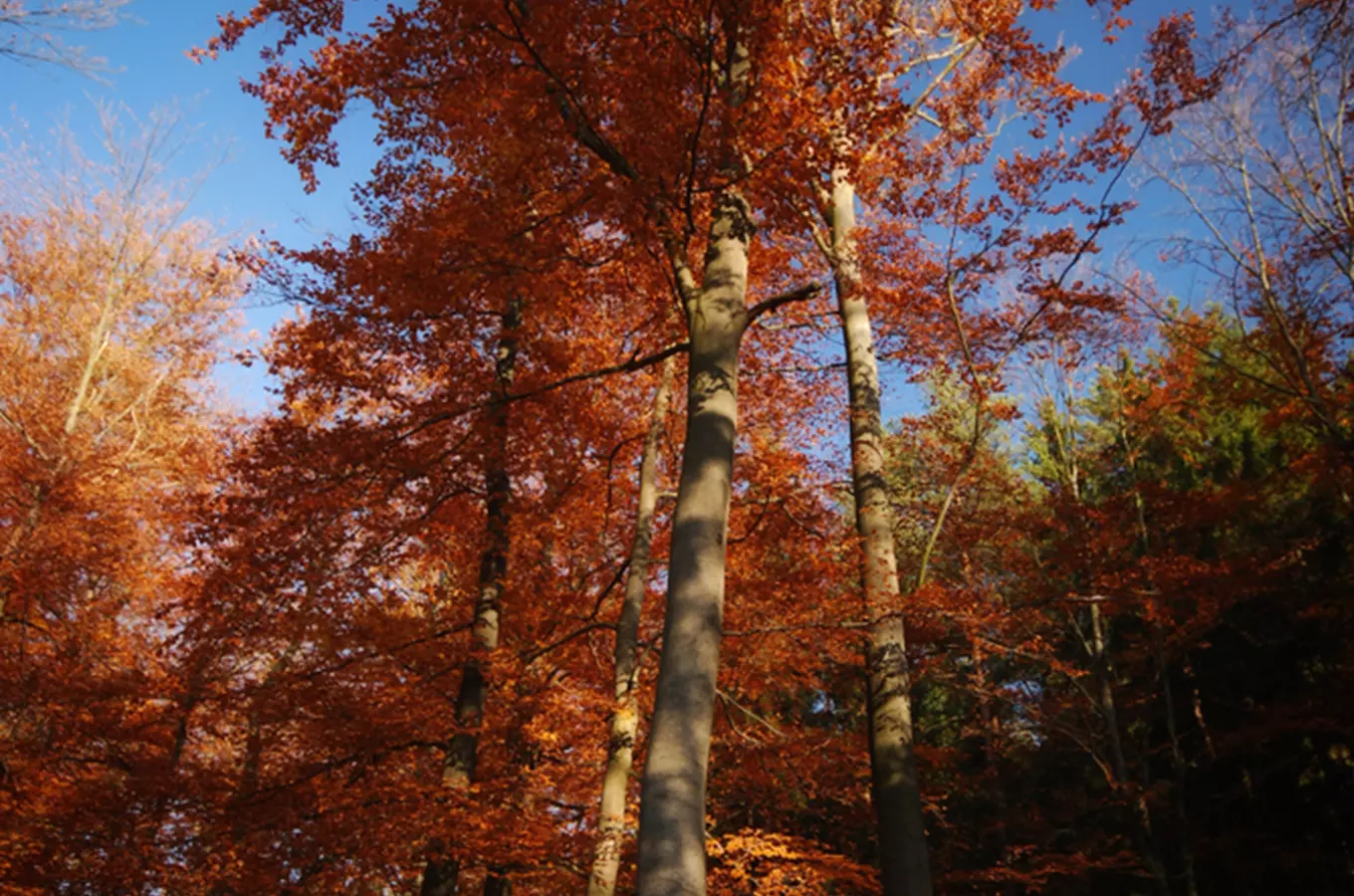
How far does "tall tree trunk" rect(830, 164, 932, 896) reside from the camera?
232 inches

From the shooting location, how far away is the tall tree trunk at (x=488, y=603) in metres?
8.18

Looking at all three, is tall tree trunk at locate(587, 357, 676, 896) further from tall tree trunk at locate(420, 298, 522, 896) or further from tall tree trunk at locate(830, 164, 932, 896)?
tall tree trunk at locate(830, 164, 932, 896)

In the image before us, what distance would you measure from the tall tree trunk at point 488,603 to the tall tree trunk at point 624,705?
4.62 ft

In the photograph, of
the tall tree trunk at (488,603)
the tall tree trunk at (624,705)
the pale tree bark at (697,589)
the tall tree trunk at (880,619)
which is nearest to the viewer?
the pale tree bark at (697,589)

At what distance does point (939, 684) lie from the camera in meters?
17.2

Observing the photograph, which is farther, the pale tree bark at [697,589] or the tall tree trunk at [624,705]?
the tall tree trunk at [624,705]

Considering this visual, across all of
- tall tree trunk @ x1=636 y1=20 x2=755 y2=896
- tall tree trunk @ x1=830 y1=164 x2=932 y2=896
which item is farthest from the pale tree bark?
tall tree trunk @ x1=830 y1=164 x2=932 y2=896

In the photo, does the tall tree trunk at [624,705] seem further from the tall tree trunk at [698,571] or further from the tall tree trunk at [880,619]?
the tall tree trunk at [698,571]

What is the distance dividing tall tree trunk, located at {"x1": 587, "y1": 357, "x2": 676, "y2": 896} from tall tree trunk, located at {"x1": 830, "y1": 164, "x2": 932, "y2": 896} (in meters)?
2.37

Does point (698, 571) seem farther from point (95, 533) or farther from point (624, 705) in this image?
point (95, 533)

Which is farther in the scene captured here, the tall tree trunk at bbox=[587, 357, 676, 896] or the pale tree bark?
the tall tree trunk at bbox=[587, 357, 676, 896]

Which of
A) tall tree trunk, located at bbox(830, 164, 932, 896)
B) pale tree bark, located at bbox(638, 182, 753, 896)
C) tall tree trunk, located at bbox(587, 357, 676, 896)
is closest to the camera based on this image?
pale tree bark, located at bbox(638, 182, 753, 896)

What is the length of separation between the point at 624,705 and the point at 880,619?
293 cm

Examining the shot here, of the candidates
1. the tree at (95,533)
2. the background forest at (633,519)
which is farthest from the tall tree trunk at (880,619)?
the tree at (95,533)
